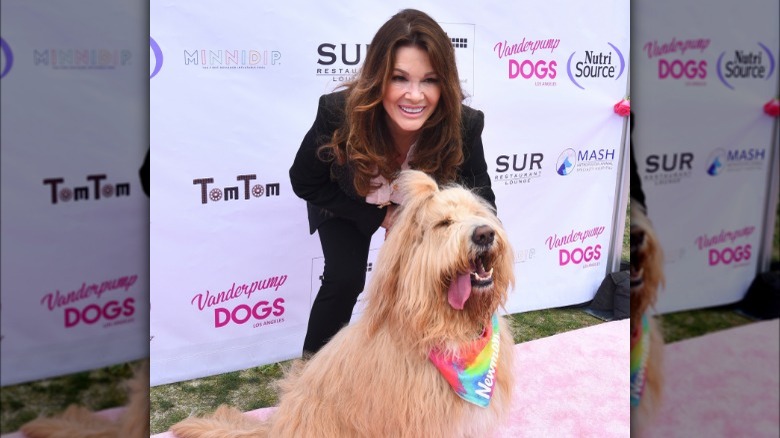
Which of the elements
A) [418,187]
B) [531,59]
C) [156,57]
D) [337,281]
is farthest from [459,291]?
[531,59]

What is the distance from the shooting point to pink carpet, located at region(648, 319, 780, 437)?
0.55 meters

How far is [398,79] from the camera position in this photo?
2.61m

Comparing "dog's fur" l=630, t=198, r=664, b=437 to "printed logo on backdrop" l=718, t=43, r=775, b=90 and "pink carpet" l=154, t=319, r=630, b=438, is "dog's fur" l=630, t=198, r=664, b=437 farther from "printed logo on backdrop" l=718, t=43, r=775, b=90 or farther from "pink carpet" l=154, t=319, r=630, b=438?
"pink carpet" l=154, t=319, r=630, b=438

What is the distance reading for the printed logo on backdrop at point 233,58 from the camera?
10.5 feet

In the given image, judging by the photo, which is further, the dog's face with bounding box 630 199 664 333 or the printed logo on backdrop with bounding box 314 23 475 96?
the printed logo on backdrop with bounding box 314 23 475 96

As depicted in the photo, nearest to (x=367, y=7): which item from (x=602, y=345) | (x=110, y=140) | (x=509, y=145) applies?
(x=509, y=145)

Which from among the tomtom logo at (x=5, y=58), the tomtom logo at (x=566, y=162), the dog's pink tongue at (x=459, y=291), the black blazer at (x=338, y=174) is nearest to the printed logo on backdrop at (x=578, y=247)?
the tomtom logo at (x=566, y=162)

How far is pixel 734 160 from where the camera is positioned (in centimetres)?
55

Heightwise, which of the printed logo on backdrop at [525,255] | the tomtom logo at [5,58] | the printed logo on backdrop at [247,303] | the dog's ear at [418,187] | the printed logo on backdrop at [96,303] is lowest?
the printed logo on backdrop at [247,303]

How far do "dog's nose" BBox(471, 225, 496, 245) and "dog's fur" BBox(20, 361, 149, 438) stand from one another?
155 centimetres

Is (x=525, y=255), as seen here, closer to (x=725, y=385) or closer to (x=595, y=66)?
(x=595, y=66)

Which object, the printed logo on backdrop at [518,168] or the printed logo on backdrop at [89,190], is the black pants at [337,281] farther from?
the printed logo on backdrop at [89,190]

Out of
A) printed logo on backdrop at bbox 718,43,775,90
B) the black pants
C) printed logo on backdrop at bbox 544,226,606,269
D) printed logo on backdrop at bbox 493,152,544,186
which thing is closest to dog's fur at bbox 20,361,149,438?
printed logo on backdrop at bbox 718,43,775,90

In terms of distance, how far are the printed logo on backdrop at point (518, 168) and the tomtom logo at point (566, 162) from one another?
0.18m
